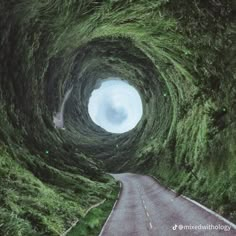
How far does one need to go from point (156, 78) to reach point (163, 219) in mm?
15450

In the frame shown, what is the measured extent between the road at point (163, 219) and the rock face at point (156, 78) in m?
0.76

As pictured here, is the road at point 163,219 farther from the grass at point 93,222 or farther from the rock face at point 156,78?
the rock face at point 156,78

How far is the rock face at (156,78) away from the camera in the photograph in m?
13.2

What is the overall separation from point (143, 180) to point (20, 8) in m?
16.9

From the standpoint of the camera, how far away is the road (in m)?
10.9

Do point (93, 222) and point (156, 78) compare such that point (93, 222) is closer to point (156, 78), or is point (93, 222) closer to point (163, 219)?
point (163, 219)

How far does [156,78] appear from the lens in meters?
26.7

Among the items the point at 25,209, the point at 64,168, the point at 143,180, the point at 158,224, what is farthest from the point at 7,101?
the point at 143,180

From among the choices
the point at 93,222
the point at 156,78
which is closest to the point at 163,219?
the point at 93,222

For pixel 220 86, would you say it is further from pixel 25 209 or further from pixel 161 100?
pixel 161 100

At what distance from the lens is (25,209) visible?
1184cm

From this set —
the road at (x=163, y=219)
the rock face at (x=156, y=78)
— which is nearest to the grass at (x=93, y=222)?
the road at (x=163, y=219)

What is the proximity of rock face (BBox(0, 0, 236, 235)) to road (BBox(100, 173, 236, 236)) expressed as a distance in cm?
76

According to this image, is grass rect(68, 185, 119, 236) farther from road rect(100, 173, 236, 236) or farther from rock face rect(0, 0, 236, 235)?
rock face rect(0, 0, 236, 235)
